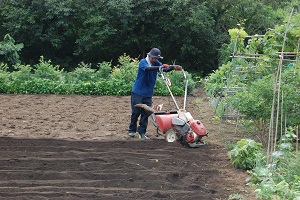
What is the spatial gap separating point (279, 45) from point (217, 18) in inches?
521

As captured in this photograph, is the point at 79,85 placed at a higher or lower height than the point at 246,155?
higher

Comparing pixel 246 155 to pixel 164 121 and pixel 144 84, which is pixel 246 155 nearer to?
pixel 164 121

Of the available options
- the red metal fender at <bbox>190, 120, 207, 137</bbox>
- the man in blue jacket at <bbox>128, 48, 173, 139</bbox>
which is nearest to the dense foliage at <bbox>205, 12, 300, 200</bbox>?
the red metal fender at <bbox>190, 120, 207, 137</bbox>

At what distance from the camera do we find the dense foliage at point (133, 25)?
2194 cm

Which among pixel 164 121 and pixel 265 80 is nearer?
pixel 265 80

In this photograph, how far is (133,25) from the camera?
22734 millimetres

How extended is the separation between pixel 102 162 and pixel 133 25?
1465 centimetres

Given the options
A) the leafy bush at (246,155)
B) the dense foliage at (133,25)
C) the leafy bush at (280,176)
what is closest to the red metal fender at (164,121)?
the leafy bush at (246,155)

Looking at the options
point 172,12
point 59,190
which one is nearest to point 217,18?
point 172,12

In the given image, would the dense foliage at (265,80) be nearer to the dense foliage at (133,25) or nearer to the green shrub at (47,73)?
the green shrub at (47,73)

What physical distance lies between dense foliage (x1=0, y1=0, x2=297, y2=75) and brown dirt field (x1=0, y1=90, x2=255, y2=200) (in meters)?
9.28

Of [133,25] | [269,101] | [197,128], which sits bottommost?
[197,128]

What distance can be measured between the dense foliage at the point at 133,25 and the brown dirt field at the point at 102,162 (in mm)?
9281

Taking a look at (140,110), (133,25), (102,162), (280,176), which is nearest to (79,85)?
(133,25)
